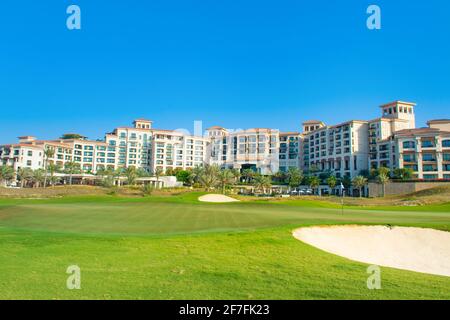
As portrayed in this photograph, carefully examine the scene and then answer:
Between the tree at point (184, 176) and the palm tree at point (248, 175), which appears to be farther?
the palm tree at point (248, 175)

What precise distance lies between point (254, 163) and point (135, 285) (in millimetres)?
160832

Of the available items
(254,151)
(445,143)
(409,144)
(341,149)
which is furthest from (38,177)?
(445,143)

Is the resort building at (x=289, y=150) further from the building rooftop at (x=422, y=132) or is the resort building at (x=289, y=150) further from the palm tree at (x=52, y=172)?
the palm tree at (x=52, y=172)

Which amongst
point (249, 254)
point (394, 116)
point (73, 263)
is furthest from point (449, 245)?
point (394, 116)

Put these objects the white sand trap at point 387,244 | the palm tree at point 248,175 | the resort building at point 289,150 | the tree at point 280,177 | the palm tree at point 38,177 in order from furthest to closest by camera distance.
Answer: the resort building at point 289,150
the palm tree at point 248,175
the tree at point 280,177
the palm tree at point 38,177
the white sand trap at point 387,244

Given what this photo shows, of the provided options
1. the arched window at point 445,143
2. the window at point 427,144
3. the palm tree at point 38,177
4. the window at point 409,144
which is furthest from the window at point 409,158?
the palm tree at point 38,177

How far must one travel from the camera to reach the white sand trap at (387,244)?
17.6m

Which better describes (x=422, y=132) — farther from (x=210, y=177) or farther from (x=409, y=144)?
(x=210, y=177)

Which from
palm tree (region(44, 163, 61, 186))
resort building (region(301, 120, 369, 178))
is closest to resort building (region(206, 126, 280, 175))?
resort building (region(301, 120, 369, 178))

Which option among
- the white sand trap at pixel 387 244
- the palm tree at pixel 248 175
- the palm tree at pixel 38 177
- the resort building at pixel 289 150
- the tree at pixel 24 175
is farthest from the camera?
the resort building at pixel 289 150

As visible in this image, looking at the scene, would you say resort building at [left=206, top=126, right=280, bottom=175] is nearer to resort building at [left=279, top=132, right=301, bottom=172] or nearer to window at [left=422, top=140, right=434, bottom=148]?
resort building at [left=279, top=132, right=301, bottom=172]

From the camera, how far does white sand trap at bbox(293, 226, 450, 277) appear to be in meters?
17.6
